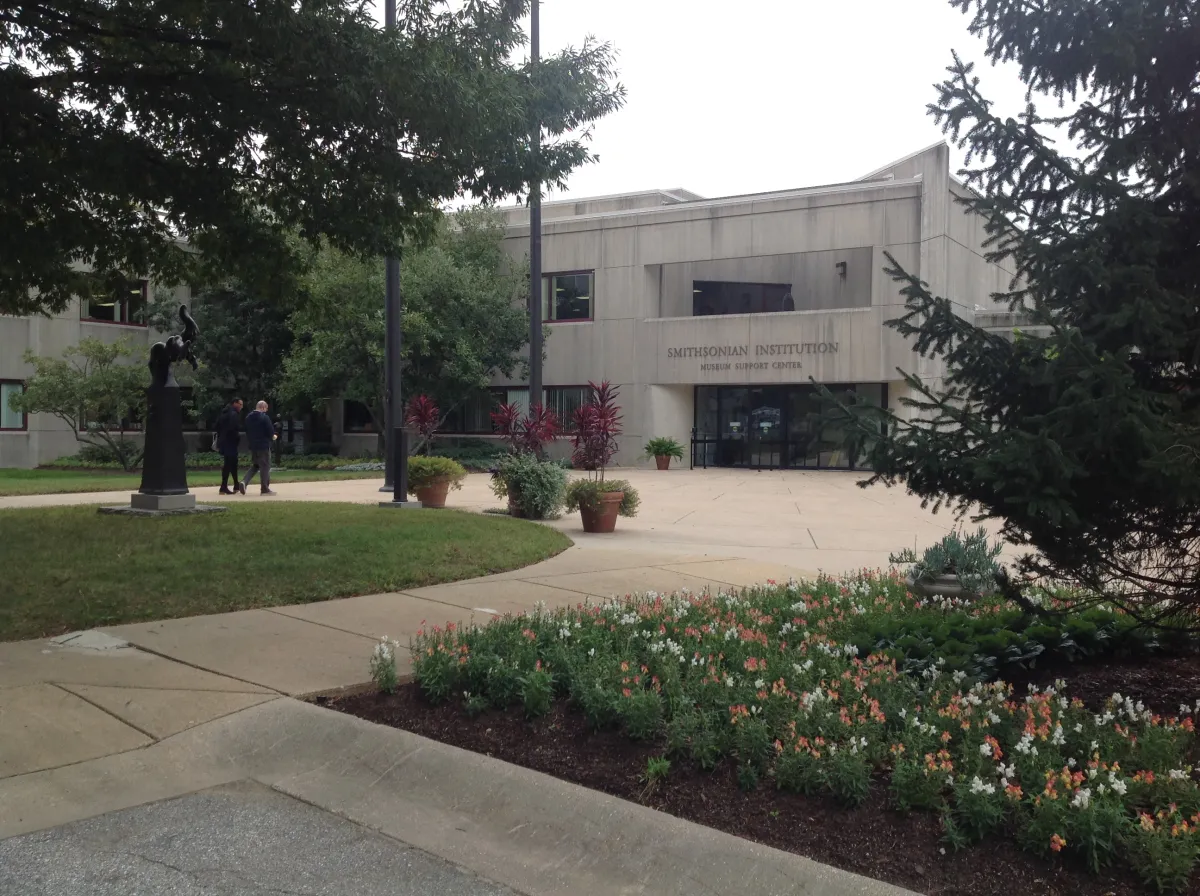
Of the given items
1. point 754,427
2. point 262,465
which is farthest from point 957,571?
point 754,427

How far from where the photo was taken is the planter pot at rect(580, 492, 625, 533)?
578 inches

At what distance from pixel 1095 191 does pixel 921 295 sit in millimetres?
886

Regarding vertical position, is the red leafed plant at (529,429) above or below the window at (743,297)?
below

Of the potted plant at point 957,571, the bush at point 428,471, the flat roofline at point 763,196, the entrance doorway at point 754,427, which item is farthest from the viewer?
the entrance doorway at point 754,427

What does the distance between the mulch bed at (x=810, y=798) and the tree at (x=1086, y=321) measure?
0.59 meters

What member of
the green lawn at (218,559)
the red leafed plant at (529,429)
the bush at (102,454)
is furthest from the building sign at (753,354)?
the green lawn at (218,559)

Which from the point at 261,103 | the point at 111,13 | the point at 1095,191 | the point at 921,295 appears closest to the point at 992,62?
the point at 1095,191

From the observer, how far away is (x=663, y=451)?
107 feet

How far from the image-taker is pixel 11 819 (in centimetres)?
441

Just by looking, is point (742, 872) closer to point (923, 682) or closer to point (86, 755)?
point (923, 682)

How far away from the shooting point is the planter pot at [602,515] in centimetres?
1468

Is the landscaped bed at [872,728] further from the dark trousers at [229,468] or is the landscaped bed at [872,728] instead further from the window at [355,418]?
the window at [355,418]

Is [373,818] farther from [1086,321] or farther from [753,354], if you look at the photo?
[753,354]

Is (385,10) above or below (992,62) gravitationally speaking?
above
